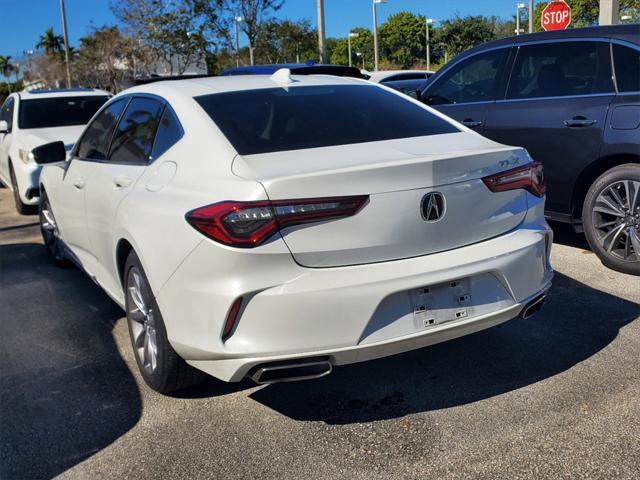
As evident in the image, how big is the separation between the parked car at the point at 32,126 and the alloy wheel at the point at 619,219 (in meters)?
6.07

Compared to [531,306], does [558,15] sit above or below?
above

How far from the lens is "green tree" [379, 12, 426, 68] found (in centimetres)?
8356

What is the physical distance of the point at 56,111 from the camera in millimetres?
9305

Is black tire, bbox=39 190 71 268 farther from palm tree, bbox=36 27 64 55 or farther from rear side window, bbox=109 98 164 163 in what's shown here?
palm tree, bbox=36 27 64 55

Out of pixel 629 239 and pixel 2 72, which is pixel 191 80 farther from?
pixel 2 72

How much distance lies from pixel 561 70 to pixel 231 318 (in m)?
4.03

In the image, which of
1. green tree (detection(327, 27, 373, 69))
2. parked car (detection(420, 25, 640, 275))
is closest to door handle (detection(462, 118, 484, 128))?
parked car (detection(420, 25, 640, 275))

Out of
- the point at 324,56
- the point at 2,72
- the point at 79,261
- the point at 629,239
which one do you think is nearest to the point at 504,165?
the point at 629,239

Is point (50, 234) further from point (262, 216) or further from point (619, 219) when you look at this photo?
point (619, 219)

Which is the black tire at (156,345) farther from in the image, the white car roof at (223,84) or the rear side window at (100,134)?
the rear side window at (100,134)

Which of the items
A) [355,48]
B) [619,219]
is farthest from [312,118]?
[355,48]

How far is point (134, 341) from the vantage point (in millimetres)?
3613

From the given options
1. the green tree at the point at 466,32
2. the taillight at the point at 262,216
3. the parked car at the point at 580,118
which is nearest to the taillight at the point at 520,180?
Answer: the taillight at the point at 262,216

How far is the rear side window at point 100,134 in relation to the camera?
14.3 feet
